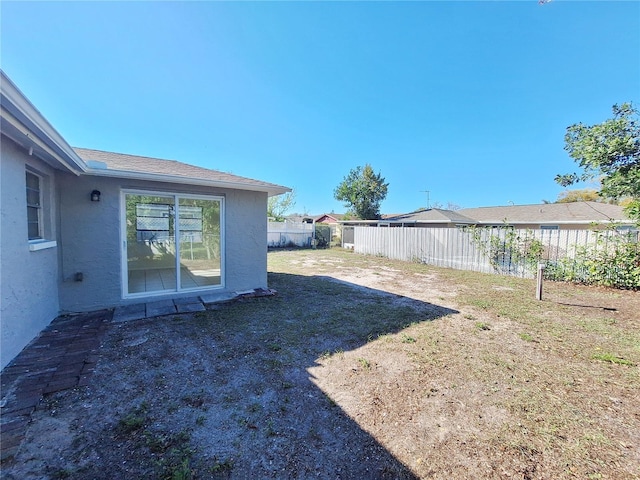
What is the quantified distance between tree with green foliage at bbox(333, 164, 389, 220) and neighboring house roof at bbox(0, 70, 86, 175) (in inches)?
989

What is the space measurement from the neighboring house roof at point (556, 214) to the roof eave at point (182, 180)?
1205 centimetres

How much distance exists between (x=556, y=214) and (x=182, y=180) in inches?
804

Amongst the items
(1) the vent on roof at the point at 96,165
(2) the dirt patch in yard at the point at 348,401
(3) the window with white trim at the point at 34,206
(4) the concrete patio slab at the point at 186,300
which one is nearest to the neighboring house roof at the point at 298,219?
(4) the concrete patio slab at the point at 186,300

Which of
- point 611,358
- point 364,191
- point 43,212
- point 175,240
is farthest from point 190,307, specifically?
point 364,191

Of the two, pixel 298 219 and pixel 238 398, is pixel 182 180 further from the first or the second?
pixel 298 219

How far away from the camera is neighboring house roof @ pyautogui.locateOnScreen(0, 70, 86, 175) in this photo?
1899 millimetres

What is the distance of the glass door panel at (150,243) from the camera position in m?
4.93

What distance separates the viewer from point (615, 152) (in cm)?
666

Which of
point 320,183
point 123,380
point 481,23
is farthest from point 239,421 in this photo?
point 320,183

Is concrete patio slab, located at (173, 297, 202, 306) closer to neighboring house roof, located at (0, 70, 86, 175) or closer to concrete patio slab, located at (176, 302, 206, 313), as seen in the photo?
concrete patio slab, located at (176, 302, 206, 313)

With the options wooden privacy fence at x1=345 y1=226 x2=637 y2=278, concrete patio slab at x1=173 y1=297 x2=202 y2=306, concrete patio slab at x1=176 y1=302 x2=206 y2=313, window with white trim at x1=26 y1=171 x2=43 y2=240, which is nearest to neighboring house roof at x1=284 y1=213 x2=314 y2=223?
wooden privacy fence at x1=345 y1=226 x2=637 y2=278

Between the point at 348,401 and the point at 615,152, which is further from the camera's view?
the point at 615,152

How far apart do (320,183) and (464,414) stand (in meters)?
33.8

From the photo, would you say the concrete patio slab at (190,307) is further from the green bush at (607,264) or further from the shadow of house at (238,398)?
the green bush at (607,264)
